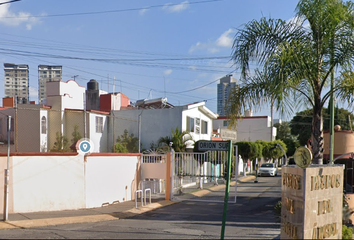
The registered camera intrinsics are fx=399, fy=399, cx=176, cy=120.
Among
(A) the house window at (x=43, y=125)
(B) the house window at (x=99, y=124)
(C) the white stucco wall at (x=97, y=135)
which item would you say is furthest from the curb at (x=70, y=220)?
(B) the house window at (x=99, y=124)

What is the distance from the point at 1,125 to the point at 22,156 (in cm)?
1165

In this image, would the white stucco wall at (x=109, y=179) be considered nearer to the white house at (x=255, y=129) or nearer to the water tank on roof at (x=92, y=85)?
the water tank on roof at (x=92, y=85)

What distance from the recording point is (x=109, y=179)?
16.1 m

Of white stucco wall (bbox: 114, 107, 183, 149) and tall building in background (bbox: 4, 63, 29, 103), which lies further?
tall building in background (bbox: 4, 63, 29, 103)

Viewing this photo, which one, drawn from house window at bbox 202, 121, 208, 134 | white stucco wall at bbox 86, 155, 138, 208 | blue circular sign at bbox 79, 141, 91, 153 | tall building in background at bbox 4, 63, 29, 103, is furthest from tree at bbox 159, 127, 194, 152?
tall building in background at bbox 4, 63, 29, 103

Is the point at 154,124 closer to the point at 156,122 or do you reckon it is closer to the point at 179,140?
the point at 156,122

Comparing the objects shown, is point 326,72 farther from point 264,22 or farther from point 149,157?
point 149,157

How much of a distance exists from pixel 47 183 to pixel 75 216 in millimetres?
1719

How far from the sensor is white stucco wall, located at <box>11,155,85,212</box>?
13.3 m

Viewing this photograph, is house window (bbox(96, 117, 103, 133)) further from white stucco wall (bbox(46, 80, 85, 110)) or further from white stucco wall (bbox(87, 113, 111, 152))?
white stucco wall (bbox(46, 80, 85, 110))

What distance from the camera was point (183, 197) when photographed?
18.8 m

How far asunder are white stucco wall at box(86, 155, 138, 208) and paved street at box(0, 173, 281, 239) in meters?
2.13

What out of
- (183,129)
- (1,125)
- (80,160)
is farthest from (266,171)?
(80,160)

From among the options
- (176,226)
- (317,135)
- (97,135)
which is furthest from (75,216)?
(97,135)
